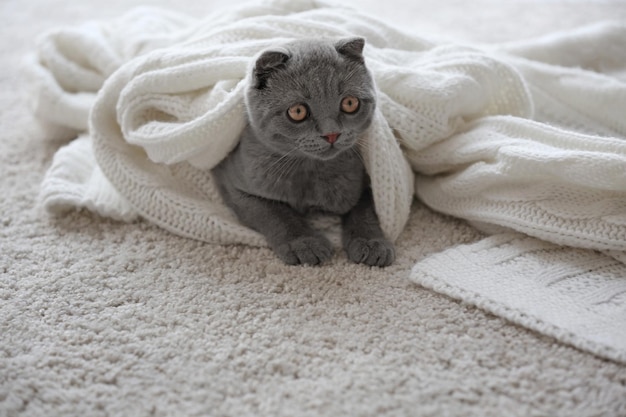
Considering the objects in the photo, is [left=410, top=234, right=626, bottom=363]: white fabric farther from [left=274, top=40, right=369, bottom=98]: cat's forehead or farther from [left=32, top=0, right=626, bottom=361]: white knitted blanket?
[left=274, top=40, right=369, bottom=98]: cat's forehead

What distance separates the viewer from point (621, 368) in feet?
2.80

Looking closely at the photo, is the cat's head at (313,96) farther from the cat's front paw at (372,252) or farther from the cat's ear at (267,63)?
the cat's front paw at (372,252)

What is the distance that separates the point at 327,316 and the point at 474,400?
28 centimetres

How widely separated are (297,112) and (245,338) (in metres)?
0.40

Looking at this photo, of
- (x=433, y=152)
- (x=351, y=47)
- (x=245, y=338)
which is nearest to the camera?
(x=245, y=338)

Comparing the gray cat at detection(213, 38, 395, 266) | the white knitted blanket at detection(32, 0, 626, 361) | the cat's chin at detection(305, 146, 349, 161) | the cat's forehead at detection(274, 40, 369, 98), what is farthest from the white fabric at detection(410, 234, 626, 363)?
the cat's forehead at detection(274, 40, 369, 98)

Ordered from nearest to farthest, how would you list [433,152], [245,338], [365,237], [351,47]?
[245,338] → [351,47] → [365,237] → [433,152]

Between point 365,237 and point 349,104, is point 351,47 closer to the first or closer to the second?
point 349,104

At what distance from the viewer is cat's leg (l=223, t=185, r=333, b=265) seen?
1.14 metres

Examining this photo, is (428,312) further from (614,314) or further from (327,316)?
(614,314)

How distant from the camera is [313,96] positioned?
1.04 metres

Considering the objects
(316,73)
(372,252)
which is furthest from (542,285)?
(316,73)

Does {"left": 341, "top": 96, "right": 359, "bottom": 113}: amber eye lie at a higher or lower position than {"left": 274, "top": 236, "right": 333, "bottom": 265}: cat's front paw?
higher

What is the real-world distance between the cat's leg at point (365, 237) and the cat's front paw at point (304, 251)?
0.05m
